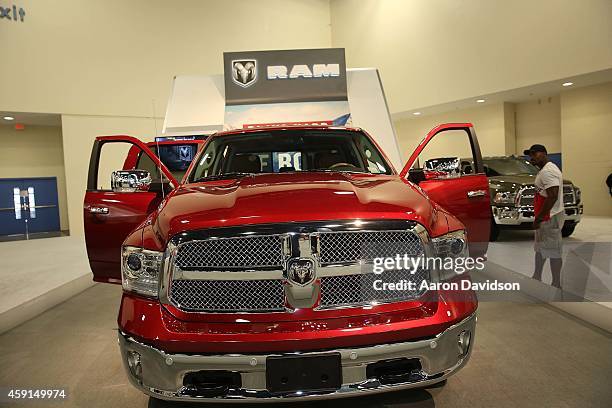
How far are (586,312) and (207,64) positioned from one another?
43.5ft

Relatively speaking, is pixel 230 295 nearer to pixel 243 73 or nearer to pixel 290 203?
pixel 290 203

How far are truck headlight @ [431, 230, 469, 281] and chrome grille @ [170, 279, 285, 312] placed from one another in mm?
730

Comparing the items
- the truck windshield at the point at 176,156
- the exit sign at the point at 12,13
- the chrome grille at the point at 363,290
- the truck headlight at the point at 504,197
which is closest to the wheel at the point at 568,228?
the truck headlight at the point at 504,197

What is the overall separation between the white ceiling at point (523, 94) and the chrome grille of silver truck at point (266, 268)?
1088cm

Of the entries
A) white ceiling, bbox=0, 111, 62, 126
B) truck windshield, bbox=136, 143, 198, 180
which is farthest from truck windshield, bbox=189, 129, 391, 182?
white ceiling, bbox=0, 111, 62, 126

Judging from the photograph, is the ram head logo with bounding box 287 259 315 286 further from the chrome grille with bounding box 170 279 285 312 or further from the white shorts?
the white shorts

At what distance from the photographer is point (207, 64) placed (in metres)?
14.6

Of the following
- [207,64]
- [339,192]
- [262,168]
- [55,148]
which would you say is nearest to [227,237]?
[339,192]

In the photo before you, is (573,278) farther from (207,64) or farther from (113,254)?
(207,64)

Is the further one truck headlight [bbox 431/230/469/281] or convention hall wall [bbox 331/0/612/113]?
convention hall wall [bbox 331/0/612/113]

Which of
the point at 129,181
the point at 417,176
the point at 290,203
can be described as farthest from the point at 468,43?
the point at 290,203

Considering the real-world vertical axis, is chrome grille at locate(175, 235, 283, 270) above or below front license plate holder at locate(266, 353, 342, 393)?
above

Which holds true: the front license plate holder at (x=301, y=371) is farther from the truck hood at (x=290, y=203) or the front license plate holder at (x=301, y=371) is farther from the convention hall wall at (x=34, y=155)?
the convention hall wall at (x=34, y=155)

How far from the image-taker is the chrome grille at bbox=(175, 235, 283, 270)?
1.97m
